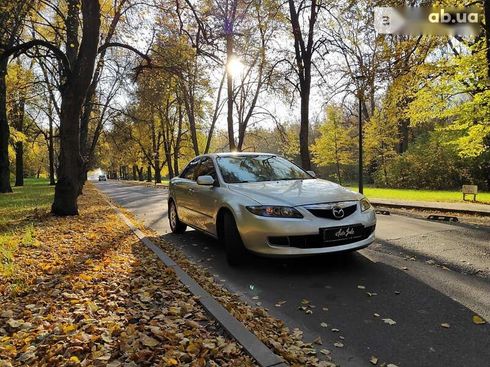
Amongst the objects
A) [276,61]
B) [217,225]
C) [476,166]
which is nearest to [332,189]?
[217,225]

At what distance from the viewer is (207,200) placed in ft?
21.1

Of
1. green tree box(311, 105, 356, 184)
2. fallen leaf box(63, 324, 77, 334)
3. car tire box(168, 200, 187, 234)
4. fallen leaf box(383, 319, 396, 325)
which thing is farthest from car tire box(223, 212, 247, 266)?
green tree box(311, 105, 356, 184)

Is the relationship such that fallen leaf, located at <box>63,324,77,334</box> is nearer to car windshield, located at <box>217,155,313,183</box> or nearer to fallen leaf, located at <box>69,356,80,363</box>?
fallen leaf, located at <box>69,356,80,363</box>

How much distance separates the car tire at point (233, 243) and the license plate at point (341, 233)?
3.91 feet

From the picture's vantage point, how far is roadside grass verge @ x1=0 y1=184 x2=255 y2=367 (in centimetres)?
295

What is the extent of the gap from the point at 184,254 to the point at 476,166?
3245cm

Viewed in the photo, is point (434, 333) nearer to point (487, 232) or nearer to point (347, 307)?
point (347, 307)

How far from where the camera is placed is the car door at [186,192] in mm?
7426

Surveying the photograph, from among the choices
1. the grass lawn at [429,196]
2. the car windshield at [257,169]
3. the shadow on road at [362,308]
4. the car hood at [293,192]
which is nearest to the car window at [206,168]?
the car windshield at [257,169]

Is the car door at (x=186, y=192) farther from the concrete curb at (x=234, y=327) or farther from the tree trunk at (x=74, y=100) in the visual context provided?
the tree trunk at (x=74, y=100)

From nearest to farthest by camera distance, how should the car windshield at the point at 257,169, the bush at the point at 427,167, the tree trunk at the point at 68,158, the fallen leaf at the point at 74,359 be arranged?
the fallen leaf at the point at 74,359
the car windshield at the point at 257,169
the tree trunk at the point at 68,158
the bush at the point at 427,167

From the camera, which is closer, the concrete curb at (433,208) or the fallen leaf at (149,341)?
the fallen leaf at (149,341)

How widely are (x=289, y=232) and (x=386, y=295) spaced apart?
132cm

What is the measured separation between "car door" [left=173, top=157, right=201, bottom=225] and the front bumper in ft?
7.93
